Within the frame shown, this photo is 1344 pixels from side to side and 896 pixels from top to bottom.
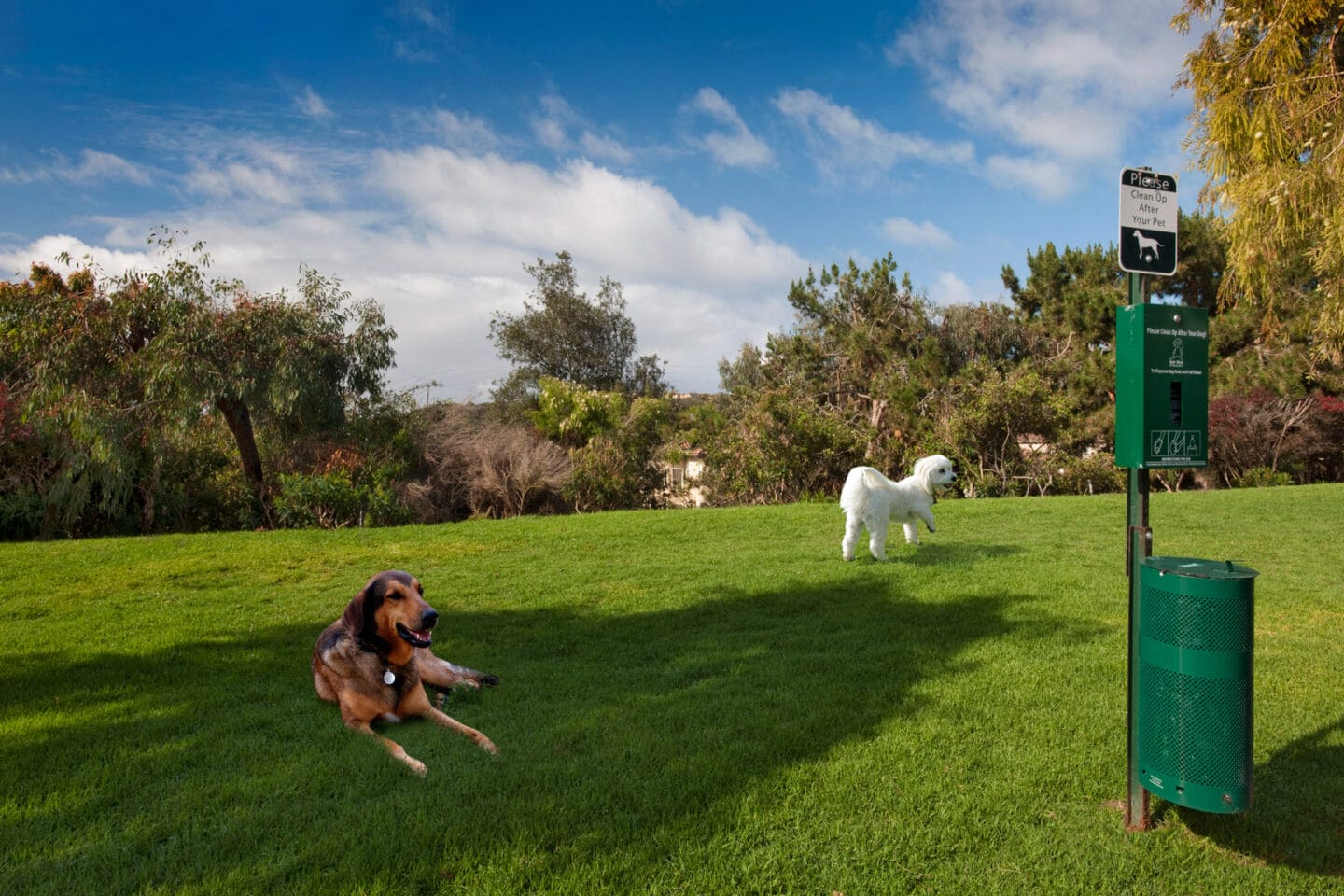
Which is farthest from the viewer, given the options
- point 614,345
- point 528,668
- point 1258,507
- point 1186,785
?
point 614,345

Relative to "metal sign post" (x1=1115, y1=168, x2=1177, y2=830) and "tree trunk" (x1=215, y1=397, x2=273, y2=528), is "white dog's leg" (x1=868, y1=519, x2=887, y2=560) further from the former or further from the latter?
"tree trunk" (x1=215, y1=397, x2=273, y2=528)

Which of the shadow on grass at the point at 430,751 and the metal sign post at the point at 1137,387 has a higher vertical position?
the metal sign post at the point at 1137,387

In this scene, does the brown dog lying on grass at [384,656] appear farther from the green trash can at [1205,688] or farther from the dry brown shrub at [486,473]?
the dry brown shrub at [486,473]

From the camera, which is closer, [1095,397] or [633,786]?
[633,786]

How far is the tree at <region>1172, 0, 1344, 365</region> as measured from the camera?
7.73m

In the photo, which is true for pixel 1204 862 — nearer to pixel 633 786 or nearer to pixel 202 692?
pixel 633 786

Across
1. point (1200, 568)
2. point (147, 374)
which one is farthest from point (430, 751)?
point (147, 374)

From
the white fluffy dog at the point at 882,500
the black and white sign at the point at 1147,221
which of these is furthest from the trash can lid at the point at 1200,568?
the white fluffy dog at the point at 882,500

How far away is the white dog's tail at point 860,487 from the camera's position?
9.00 metres

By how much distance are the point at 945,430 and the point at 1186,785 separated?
16.5 metres

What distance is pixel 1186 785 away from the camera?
327cm

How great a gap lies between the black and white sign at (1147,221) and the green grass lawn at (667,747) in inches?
95.0

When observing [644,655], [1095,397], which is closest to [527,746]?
[644,655]

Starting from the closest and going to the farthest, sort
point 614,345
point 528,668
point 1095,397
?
point 528,668 < point 1095,397 < point 614,345
